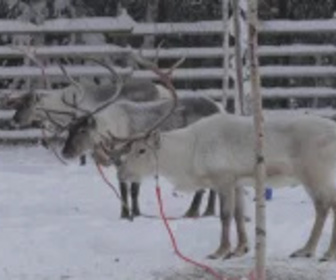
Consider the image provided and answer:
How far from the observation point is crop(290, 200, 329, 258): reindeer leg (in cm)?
646

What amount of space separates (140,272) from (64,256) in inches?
25.8

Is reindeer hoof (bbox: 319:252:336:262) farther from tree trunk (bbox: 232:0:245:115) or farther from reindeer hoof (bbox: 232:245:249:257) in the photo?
tree trunk (bbox: 232:0:245:115)

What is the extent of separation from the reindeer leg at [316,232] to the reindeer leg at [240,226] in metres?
0.35

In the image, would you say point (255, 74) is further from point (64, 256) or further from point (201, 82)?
point (201, 82)

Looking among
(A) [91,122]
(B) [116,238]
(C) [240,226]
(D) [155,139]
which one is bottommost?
(B) [116,238]

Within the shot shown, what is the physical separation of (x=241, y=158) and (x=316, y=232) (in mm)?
717

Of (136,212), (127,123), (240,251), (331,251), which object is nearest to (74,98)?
(127,123)

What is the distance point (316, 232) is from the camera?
6.52m

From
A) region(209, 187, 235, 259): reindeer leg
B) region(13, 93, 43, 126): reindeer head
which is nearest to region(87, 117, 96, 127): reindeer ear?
region(209, 187, 235, 259): reindeer leg

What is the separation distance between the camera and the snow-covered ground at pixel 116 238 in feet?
20.0

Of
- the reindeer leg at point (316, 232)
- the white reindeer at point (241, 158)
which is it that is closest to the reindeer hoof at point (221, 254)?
the white reindeer at point (241, 158)

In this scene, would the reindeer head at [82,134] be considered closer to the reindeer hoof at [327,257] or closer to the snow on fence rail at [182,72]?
the reindeer hoof at [327,257]

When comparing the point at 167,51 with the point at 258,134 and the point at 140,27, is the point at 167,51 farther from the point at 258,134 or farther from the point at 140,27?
the point at 258,134

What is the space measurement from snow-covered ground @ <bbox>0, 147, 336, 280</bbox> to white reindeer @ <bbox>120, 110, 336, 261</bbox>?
0.99 feet
